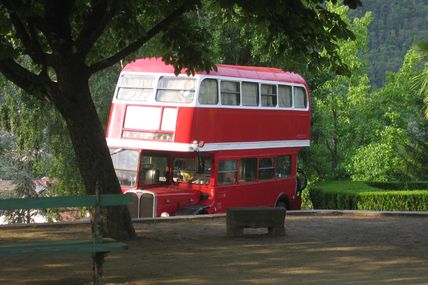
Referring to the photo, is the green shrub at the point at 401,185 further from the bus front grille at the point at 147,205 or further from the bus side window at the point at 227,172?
the bus front grille at the point at 147,205

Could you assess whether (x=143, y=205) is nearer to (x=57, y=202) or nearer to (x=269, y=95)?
(x=269, y=95)

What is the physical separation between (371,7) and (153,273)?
77856 mm

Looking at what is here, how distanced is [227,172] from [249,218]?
7.56 m

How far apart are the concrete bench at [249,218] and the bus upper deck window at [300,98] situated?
410 inches

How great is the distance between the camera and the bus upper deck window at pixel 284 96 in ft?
63.9

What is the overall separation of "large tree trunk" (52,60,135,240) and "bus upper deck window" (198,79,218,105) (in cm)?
718

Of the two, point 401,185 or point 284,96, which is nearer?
point 284,96

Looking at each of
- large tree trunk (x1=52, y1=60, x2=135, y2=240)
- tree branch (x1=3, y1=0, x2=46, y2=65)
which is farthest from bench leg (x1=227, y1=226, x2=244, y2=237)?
tree branch (x1=3, y1=0, x2=46, y2=65)

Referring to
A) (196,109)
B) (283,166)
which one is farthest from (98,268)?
Result: (283,166)

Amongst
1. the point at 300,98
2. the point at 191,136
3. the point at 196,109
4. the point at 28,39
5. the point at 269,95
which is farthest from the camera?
the point at 300,98

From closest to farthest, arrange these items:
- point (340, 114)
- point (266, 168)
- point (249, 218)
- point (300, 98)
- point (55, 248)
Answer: point (55, 248) → point (249, 218) → point (266, 168) → point (300, 98) → point (340, 114)

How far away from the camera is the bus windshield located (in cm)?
1686

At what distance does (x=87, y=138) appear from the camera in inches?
360

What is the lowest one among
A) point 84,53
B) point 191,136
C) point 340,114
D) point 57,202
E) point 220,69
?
point 57,202
